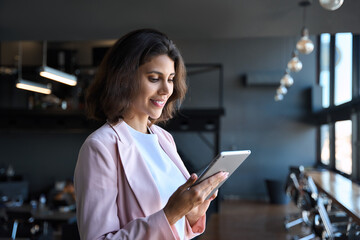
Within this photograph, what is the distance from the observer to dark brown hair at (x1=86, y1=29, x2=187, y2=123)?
1106 millimetres

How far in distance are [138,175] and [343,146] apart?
6865 millimetres

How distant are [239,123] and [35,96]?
5369 mm

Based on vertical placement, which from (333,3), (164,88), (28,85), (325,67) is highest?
(325,67)

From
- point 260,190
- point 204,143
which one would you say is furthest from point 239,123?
point 260,190

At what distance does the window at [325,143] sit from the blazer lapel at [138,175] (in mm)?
8400

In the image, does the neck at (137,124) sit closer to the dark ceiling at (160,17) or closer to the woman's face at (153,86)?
the woman's face at (153,86)

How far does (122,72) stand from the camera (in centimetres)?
110

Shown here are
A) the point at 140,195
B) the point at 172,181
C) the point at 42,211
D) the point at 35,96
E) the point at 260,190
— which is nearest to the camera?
the point at 140,195

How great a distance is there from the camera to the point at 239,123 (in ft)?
32.9

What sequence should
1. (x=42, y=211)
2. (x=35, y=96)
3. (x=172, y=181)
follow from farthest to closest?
(x=35, y=96)
(x=42, y=211)
(x=172, y=181)

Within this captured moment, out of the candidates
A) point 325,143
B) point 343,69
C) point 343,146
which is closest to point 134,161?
point 343,146

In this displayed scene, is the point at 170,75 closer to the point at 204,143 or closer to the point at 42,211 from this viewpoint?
the point at 42,211

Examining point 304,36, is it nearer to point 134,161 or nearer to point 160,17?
point 160,17

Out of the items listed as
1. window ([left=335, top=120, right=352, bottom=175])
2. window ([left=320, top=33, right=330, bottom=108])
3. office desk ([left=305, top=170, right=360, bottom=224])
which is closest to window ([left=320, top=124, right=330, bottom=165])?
window ([left=320, top=33, right=330, bottom=108])
